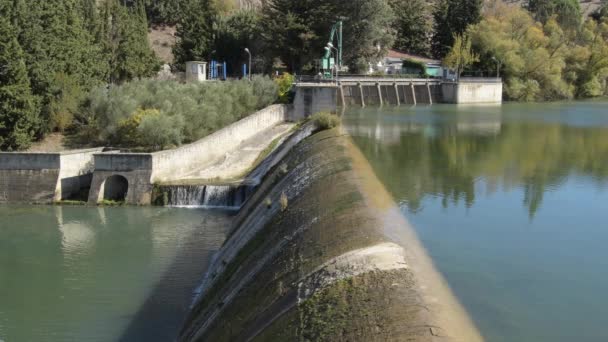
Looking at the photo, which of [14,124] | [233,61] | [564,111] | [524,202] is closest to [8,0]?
[14,124]

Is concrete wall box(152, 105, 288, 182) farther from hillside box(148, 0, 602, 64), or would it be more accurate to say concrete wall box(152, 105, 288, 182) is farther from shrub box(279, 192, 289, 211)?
hillside box(148, 0, 602, 64)

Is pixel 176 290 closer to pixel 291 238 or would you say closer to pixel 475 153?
pixel 291 238

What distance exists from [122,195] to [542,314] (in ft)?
66.0

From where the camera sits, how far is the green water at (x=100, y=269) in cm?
1435

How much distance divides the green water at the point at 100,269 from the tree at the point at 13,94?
511cm

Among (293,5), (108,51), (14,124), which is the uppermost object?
(293,5)

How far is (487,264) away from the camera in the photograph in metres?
12.7

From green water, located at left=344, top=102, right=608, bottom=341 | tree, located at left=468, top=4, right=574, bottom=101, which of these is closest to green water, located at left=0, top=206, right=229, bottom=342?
green water, located at left=344, top=102, right=608, bottom=341

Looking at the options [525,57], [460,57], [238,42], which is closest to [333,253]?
[238,42]

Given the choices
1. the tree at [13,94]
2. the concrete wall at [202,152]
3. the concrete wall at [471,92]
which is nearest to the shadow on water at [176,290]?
the concrete wall at [202,152]

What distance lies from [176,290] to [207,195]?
9.40 meters

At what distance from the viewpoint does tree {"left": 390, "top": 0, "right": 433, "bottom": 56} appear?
284ft

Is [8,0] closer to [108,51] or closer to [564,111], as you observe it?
[108,51]

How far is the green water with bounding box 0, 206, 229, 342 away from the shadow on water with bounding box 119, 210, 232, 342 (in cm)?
2
